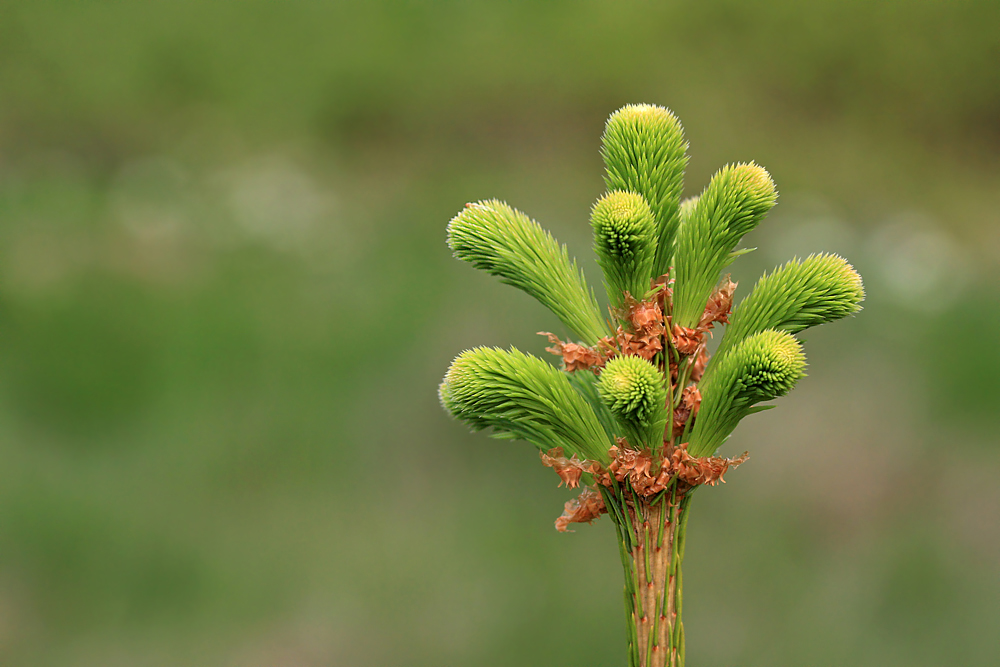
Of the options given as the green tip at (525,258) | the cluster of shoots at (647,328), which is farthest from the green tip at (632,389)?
the green tip at (525,258)

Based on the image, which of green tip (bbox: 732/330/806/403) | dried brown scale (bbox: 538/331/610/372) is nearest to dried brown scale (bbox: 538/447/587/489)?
dried brown scale (bbox: 538/331/610/372)

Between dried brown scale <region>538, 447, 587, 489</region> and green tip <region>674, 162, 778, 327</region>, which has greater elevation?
green tip <region>674, 162, 778, 327</region>

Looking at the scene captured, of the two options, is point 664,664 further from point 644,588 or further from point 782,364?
point 782,364

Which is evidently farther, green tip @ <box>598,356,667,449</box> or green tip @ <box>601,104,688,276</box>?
green tip @ <box>601,104,688,276</box>

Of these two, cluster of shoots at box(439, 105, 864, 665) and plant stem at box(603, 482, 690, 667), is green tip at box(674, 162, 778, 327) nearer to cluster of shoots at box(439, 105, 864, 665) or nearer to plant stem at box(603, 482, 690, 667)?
cluster of shoots at box(439, 105, 864, 665)

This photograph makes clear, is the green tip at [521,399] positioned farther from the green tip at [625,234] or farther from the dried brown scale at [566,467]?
the green tip at [625,234]

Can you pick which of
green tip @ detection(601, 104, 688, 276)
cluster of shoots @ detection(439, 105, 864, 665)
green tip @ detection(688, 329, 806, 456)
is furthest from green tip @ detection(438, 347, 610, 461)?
green tip @ detection(601, 104, 688, 276)

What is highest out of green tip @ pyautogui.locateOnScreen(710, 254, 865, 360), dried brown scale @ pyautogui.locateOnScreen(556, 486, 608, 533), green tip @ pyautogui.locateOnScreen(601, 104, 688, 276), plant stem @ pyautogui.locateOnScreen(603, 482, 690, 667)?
green tip @ pyautogui.locateOnScreen(601, 104, 688, 276)

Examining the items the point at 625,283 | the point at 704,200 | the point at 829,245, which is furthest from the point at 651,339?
the point at 829,245
